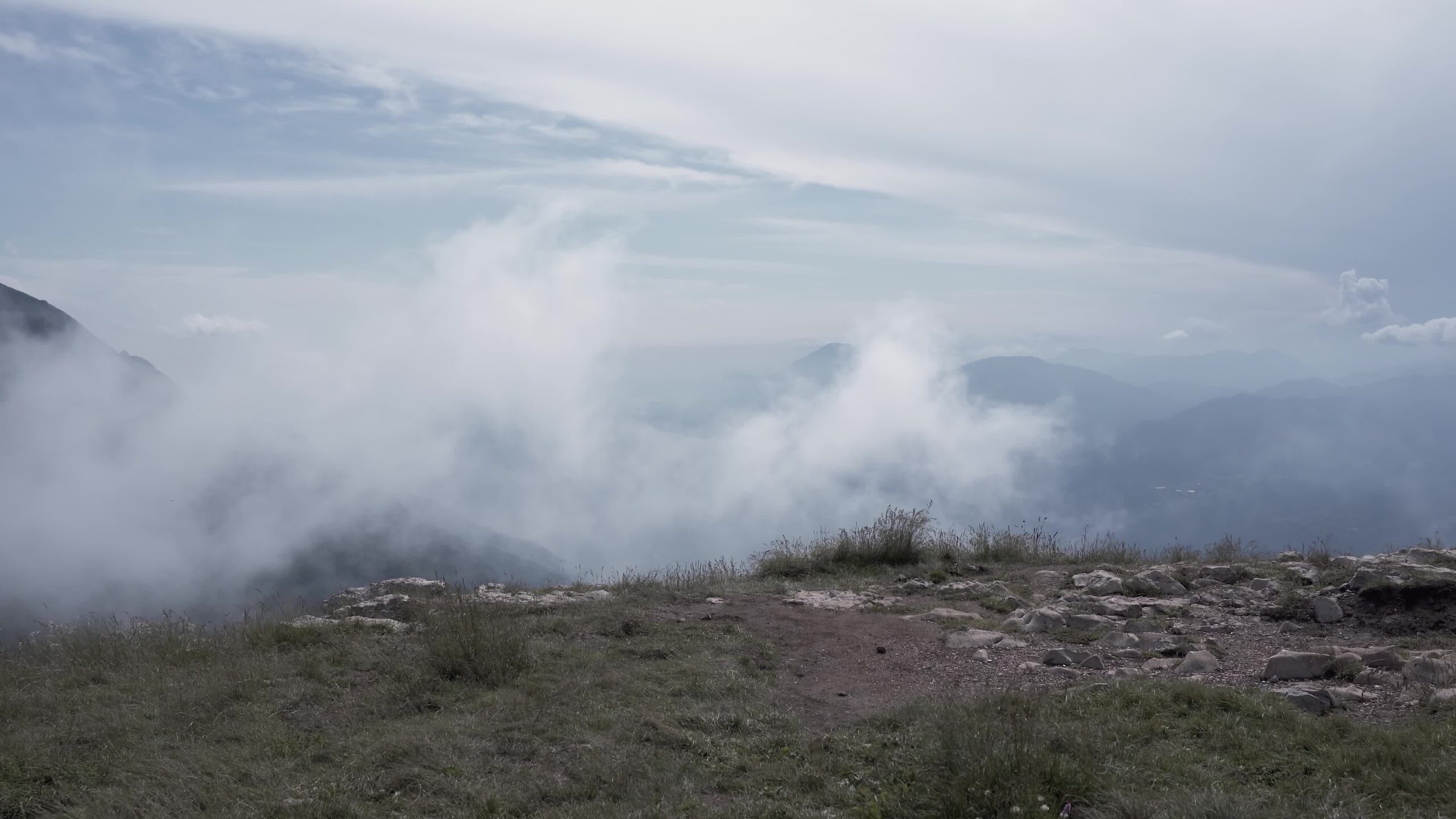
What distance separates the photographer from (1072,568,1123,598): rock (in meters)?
11.1

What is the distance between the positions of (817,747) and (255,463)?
125813 mm

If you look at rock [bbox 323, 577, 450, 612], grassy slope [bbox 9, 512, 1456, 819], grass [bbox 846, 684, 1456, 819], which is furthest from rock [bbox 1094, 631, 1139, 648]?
rock [bbox 323, 577, 450, 612]

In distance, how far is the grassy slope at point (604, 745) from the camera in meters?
4.92

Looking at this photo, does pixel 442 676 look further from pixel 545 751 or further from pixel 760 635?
pixel 760 635

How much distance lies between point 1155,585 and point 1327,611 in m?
2.06

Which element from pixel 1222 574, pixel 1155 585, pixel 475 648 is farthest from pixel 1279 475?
pixel 475 648

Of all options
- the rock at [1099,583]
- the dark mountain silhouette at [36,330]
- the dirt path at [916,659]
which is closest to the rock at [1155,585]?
the rock at [1099,583]

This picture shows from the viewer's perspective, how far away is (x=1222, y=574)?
11.5 metres

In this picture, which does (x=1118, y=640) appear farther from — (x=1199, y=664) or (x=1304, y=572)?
(x=1304, y=572)

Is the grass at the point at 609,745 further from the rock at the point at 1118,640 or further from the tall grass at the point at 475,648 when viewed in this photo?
the rock at the point at 1118,640

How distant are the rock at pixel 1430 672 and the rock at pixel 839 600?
5.50 m

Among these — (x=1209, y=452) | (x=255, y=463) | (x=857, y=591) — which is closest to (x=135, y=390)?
(x=255, y=463)

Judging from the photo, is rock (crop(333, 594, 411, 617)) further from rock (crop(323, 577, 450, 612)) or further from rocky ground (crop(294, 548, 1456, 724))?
rock (crop(323, 577, 450, 612))

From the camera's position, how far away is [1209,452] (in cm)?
17762
